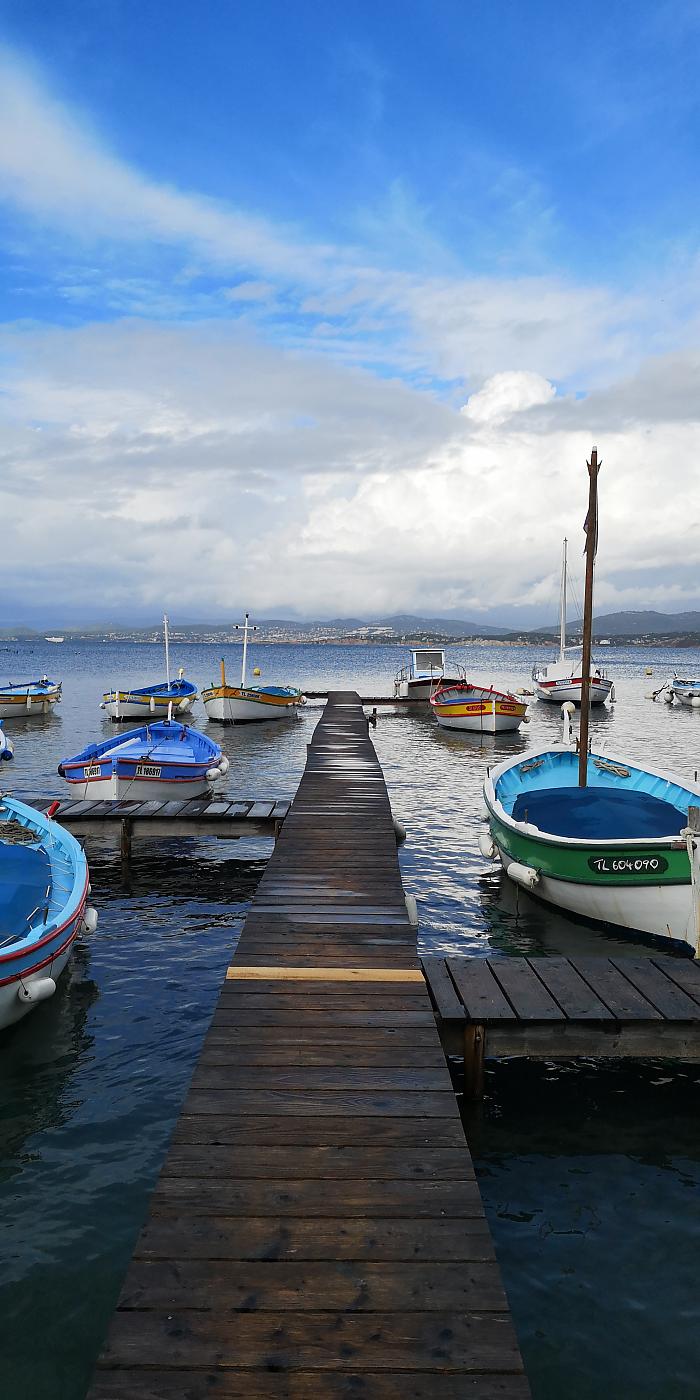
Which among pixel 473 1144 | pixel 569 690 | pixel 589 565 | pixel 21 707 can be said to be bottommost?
pixel 473 1144

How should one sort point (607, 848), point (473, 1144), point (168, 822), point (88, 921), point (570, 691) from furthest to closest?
1. point (570, 691)
2. point (168, 822)
3. point (607, 848)
4. point (88, 921)
5. point (473, 1144)

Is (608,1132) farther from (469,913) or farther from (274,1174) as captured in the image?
(469,913)

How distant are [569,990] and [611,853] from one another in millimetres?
3656

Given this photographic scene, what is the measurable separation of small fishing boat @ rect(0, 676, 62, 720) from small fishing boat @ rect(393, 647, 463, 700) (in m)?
20.1

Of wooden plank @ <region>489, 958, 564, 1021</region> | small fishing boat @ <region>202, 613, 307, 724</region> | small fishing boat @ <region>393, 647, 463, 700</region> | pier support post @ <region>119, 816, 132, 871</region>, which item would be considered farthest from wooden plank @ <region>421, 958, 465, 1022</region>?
small fishing boat @ <region>393, 647, 463, 700</region>

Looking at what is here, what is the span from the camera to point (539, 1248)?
5.71m


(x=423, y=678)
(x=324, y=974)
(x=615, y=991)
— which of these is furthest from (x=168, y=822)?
(x=423, y=678)

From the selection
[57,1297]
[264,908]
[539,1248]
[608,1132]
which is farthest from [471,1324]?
[264,908]

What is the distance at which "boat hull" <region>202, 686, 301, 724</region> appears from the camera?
3944 centimetres

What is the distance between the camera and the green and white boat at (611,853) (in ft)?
33.9

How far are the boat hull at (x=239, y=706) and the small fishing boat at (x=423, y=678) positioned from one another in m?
8.72

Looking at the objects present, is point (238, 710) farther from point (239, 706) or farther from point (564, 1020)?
point (564, 1020)

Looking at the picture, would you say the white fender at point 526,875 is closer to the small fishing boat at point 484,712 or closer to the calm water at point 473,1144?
the calm water at point 473,1144

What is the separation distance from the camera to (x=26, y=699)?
4216 centimetres
